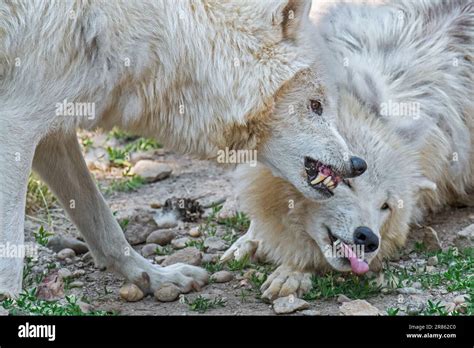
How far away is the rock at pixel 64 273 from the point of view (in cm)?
718

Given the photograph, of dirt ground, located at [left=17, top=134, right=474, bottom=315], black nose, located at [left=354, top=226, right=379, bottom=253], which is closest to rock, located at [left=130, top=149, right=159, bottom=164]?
dirt ground, located at [left=17, top=134, right=474, bottom=315]

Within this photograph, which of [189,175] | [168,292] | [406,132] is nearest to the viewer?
[168,292]

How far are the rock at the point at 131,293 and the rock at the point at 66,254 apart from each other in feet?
2.88

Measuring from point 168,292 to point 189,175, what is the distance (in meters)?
2.80

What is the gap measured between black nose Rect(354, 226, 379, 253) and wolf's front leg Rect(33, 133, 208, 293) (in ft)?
3.53

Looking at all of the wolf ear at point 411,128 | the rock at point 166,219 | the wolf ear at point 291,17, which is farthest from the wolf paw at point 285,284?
the wolf ear at point 291,17

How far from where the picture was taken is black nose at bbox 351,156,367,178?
250 inches

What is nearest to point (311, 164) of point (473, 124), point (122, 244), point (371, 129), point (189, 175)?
point (371, 129)

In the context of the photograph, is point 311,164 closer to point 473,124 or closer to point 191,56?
point 191,56

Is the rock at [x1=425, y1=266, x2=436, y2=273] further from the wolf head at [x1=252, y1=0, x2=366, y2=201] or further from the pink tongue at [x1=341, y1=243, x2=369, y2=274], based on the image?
the wolf head at [x1=252, y1=0, x2=366, y2=201]

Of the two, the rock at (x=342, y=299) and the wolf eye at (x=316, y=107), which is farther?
the rock at (x=342, y=299)

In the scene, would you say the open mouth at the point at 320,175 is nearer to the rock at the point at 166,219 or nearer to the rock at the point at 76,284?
the rock at the point at 76,284

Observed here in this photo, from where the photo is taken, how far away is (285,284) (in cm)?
688

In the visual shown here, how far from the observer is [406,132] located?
7293 mm
